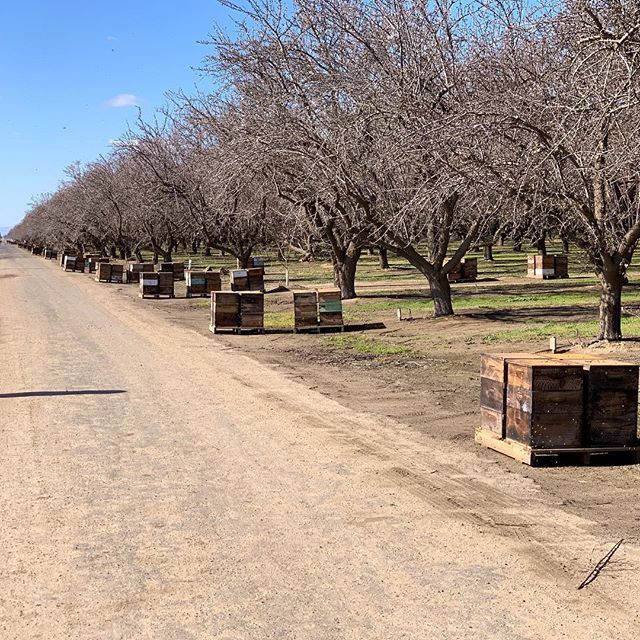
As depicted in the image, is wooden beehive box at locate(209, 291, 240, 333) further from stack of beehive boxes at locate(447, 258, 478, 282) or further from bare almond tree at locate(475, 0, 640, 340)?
stack of beehive boxes at locate(447, 258, 478, 282)

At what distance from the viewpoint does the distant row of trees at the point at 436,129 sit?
10930mm

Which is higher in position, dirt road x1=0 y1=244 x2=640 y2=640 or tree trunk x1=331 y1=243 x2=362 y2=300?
tree trunk x1=331 y1=243 x2=362 y2=300

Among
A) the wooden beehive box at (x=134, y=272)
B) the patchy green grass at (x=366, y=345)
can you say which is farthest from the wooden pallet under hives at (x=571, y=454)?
the wooden beehive box at (x=134, y=272)

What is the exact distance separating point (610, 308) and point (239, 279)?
61.1 feet

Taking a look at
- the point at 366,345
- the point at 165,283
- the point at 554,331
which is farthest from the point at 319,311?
the point at 165,283

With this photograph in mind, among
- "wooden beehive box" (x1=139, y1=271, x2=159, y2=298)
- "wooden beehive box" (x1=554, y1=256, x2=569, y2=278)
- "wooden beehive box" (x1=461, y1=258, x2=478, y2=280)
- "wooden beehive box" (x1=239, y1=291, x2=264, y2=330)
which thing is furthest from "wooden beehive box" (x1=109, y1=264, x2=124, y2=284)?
"wooden beehive box" (x1=239, y1=291, x2=264, y2=330)

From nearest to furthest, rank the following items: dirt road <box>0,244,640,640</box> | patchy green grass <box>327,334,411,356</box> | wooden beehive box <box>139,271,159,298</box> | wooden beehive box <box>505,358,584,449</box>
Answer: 1. dirt road <box>0,244,640,640</box>
2. wooden beehive box <box>505,358,584,449</box>
3. patchy green grass <box>327,334,411,356</box>
4. wooden beehive box <box>139,271,159,298</box>

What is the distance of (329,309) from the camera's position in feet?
68.0

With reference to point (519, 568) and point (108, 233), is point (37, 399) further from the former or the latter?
point (108, 233)

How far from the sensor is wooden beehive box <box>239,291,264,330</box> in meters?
Answer: 20.9

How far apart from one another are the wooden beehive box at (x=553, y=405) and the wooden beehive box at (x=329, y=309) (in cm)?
1254

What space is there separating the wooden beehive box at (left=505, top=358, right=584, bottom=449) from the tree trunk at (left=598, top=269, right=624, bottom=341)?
7838mm

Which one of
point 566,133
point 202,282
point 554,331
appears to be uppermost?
point 566,133

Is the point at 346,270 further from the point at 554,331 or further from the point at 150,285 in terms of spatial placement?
the point at 554,331
